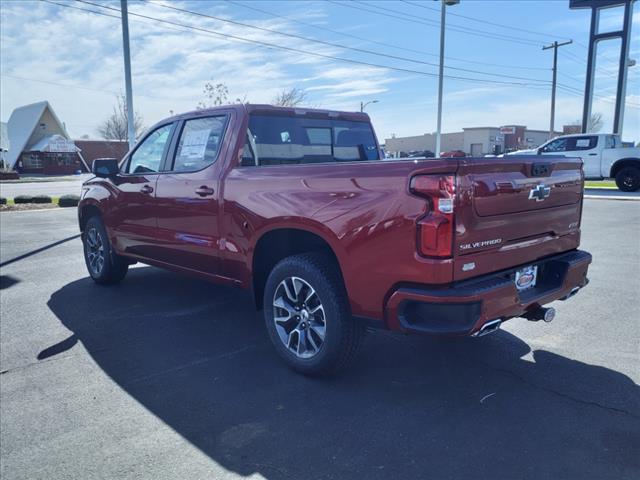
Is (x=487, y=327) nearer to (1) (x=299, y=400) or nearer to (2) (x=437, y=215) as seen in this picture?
(2) (x=437, y=215)

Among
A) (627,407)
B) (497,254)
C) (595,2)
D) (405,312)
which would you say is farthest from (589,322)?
(595,2)

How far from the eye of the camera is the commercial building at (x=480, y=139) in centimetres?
6412

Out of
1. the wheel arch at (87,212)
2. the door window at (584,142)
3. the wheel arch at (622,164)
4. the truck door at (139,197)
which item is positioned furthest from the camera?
the door window at (584,142)

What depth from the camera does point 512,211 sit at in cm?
314

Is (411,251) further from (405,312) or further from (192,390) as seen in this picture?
(192,390)

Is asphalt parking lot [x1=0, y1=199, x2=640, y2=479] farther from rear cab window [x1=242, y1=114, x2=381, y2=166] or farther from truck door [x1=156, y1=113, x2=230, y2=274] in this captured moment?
rear cab window [x1=242, y1=114, x2=381, y2=166]

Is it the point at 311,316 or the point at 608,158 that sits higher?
the point at 608,158

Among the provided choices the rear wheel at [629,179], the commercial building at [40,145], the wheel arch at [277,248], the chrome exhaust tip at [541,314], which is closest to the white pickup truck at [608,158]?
the rear wheel at [629,179]

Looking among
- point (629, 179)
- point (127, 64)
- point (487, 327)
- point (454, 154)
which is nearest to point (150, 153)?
point (454, 154)

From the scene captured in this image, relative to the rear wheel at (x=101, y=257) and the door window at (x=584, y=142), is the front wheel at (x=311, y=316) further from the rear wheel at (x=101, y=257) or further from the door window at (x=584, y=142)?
the door window at (x=584, y=142)

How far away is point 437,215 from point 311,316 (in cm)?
128

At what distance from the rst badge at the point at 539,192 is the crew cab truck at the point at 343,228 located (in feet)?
0.04

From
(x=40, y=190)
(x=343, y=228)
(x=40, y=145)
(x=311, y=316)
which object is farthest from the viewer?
(x=40, y=145)

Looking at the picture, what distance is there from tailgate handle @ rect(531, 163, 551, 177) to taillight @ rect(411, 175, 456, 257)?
83cm
